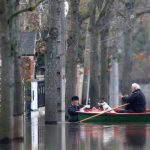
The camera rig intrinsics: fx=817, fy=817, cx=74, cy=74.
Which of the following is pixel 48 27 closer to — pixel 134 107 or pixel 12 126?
pixel 134 107

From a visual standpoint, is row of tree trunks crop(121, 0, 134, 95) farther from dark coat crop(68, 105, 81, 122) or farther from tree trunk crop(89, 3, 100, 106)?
dark coat crop(68, 105, 81, 122)

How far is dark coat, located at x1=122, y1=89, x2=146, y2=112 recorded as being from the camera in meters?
30.8

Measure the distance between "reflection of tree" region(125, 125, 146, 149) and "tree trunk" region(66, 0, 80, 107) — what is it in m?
8.93

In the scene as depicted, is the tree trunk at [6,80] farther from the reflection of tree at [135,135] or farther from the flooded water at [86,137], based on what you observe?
the reflection of tree at [135,135]

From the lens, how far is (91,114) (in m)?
32.0

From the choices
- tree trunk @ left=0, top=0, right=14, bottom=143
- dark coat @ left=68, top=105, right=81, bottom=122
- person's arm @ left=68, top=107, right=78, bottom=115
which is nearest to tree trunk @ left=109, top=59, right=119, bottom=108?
dark coat @ left=68, top=105, right=81, bottom=122

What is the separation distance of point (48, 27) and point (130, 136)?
25.4 feet

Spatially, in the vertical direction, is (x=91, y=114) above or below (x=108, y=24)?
below

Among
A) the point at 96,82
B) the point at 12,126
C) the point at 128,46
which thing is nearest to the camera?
the point at 12,126

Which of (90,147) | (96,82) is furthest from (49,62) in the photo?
(96,82)

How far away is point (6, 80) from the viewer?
23.5m

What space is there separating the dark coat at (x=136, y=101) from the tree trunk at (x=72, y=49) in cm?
733

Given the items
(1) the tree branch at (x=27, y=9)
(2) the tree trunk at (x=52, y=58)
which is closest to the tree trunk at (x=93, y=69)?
(2) the tree trunk at (x=52, y=58)

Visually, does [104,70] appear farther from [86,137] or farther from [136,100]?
[86,137]
